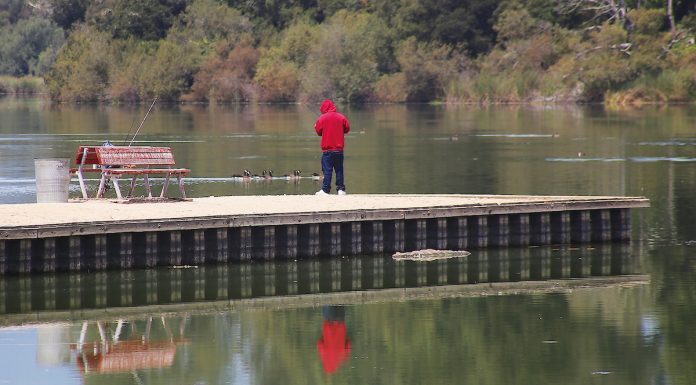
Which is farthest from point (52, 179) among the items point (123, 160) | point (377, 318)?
point (377, 318)

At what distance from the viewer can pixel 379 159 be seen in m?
53.2

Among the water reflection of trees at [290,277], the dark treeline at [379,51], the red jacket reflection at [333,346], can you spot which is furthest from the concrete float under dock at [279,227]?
the dark treeline at [379,51]

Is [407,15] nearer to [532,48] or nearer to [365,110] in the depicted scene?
[532,48]

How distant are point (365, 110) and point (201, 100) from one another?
107ft

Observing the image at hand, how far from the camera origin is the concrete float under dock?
84.8 feet

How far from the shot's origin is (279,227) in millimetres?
27656

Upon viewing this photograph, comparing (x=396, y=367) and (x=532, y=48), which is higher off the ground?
(x=532, y=48)

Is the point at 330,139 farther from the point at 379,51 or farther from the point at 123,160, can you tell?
the point at 379,51

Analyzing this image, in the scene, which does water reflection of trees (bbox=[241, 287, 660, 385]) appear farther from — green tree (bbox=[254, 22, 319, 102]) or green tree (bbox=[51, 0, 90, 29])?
green tree (bbox=[51, 0, 90, 29])

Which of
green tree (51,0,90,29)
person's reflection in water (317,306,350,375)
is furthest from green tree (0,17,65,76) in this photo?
person's reflection in water (317,306,350,375)

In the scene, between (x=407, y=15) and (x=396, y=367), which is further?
(x=407, y=15)

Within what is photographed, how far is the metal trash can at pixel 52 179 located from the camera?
29062 millimetres

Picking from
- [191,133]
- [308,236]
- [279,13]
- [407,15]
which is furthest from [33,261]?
[279,13]

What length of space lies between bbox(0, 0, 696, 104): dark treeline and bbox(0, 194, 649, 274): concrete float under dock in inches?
3005
